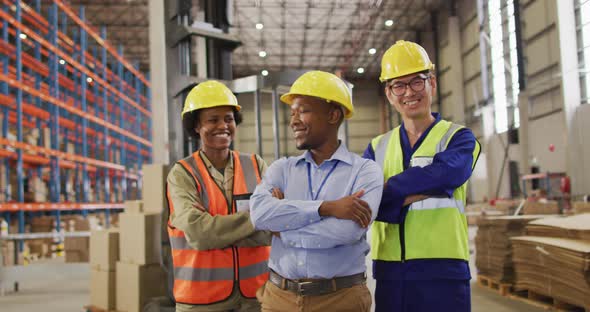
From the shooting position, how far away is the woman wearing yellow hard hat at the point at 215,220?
2.63 meters

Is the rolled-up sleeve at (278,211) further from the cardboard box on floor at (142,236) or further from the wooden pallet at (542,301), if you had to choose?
the wooden pallet at (542,301)

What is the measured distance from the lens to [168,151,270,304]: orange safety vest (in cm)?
268

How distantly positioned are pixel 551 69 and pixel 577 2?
2548 mm

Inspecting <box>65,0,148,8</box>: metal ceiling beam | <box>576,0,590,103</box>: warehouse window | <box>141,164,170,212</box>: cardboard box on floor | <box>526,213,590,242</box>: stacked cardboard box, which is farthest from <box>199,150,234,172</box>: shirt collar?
<box>65,0,148,8</box>: metal ceiling beam

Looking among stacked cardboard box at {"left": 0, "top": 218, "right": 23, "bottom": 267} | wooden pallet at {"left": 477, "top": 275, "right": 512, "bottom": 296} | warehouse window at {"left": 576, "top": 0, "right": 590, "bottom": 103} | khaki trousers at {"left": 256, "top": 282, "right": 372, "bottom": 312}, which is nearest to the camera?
khaki trousers at {"left": 256, "top": 282, "right": 372, "bottom": 312}

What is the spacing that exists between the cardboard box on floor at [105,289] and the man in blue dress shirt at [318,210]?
158 inches

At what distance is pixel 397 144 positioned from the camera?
2.46 metres

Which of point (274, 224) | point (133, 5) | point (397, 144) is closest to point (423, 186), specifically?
point (397, 144)

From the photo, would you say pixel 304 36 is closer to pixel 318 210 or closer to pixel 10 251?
pixel 10 251

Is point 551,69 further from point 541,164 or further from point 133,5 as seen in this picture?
point 133,5

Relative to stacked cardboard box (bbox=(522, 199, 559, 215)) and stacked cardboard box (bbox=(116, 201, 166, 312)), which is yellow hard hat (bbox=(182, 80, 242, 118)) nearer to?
stacked cardboard box (bbox=(116, 201, 166, 312))

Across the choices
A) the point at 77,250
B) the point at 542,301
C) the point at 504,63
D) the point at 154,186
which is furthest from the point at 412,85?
the point at 504,63

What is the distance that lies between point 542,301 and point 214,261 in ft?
16.3

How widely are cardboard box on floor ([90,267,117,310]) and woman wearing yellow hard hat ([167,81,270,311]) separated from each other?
3.11 meters
